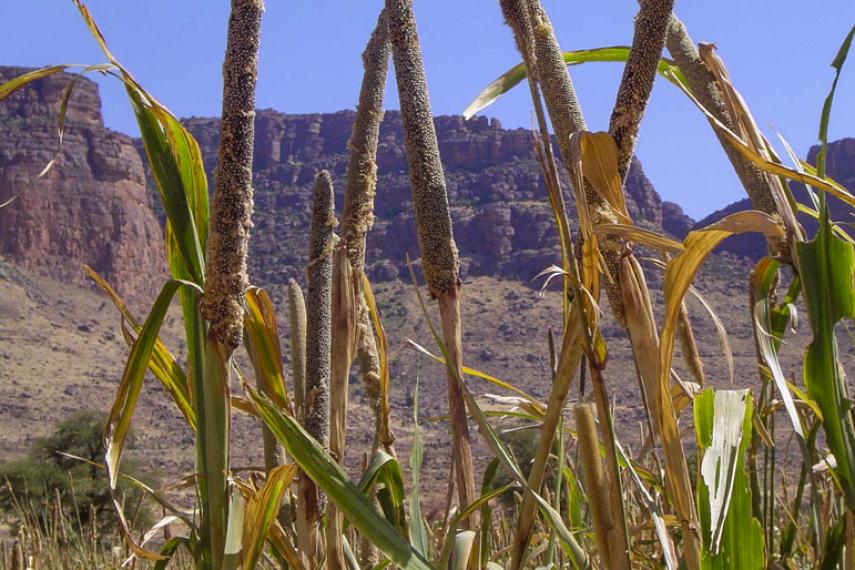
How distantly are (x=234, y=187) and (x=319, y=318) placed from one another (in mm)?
746

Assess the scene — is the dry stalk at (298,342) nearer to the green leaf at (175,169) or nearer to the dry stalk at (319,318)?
the dry stalk at (319,318)

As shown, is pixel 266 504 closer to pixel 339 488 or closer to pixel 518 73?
pixel 339 488

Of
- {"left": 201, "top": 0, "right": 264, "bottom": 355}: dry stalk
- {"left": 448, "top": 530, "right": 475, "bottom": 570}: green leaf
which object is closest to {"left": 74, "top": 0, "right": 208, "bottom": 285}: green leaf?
{"left": 201, "top": 0, "right": 264, "bottom": 355}: dry stalk

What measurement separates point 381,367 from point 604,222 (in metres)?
0.90

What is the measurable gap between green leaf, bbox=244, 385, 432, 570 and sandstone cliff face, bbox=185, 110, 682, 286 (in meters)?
82.0

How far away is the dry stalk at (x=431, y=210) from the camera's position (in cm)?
164

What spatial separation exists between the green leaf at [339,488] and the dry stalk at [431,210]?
0.27 m

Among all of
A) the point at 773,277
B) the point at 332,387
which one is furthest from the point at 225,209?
the point at 773,277

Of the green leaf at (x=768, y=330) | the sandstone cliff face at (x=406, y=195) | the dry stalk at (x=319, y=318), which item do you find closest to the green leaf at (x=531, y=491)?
the green leaf at (x=768, y=330)

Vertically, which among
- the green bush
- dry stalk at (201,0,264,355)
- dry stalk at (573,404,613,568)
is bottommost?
the green bush

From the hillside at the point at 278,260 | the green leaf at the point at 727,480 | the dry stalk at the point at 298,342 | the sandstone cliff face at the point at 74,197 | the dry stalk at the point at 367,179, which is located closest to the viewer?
the green leaf at the point at 727,480

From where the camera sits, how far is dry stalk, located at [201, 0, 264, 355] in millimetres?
1511

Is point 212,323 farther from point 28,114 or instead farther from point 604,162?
point 28,114

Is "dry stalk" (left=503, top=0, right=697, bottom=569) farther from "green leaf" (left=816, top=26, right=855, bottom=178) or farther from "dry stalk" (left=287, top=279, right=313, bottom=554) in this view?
"dry stalk" (left=287, top=279, right=313, bottom=554)
